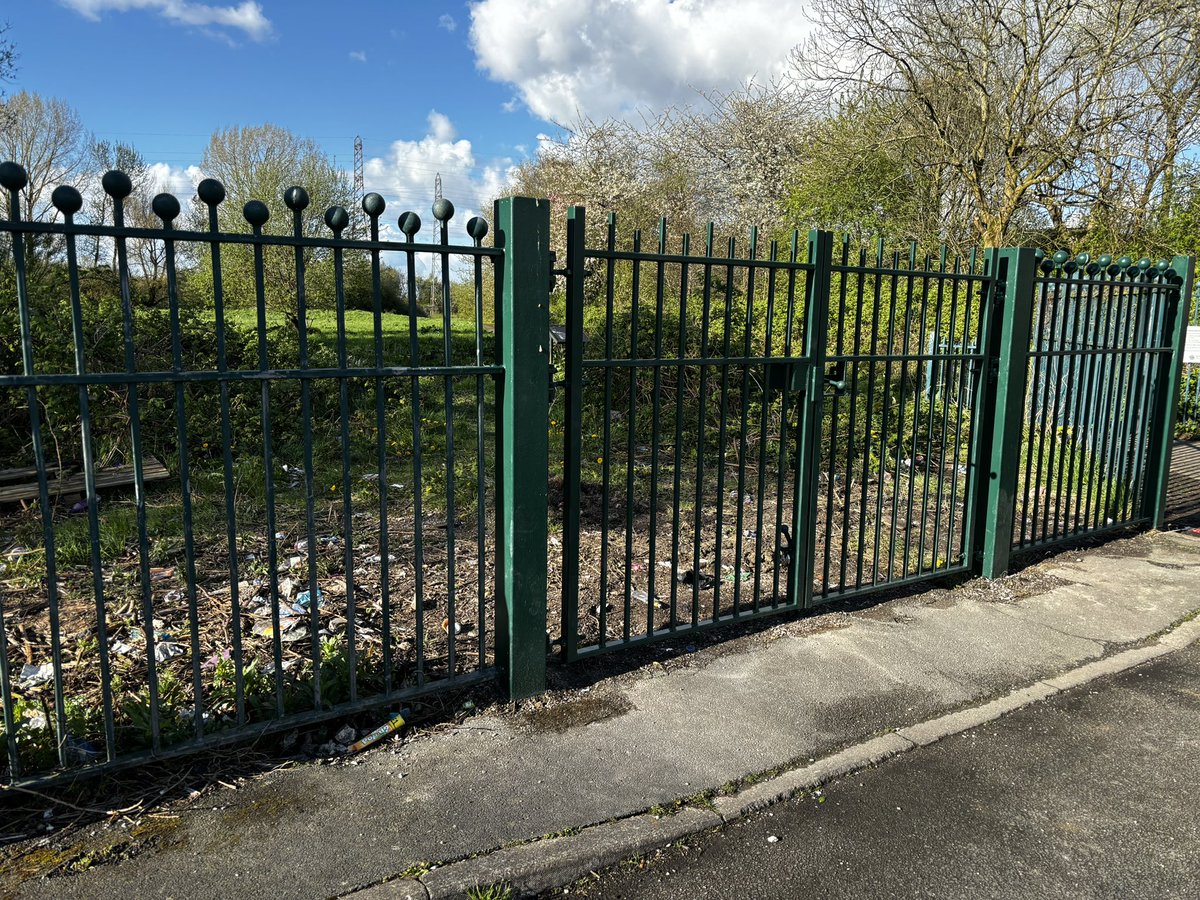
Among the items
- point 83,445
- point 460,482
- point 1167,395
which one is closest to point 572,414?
point 83,445

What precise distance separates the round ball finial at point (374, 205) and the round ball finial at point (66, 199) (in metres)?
0.90

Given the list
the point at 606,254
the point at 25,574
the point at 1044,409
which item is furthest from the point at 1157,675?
the point at 25,574

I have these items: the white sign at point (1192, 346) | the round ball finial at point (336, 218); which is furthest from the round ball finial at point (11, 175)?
the white sign at point (1192, 346)

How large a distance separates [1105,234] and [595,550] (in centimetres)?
919

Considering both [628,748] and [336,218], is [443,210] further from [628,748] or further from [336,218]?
[628,748]

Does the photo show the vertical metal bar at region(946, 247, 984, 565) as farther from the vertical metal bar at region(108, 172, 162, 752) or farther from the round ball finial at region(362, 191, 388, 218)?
the vertical metal bar at region(108, 172, 162, 752)

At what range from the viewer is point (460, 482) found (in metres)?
7.79

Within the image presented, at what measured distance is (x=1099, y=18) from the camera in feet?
32.9

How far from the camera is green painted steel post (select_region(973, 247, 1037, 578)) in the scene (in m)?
5.22

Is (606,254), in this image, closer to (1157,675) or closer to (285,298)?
(1157,675)

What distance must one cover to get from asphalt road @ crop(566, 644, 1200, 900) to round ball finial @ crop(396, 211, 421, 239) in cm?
235

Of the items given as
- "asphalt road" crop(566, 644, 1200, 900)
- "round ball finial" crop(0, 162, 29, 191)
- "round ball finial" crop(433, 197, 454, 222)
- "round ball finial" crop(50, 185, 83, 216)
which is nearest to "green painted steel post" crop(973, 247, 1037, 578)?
"asphalt road" crop(566, 644, 1200, 900)

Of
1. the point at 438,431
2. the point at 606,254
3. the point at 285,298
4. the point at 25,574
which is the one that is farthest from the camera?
the point at 285,298

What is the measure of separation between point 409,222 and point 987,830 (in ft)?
9.93
